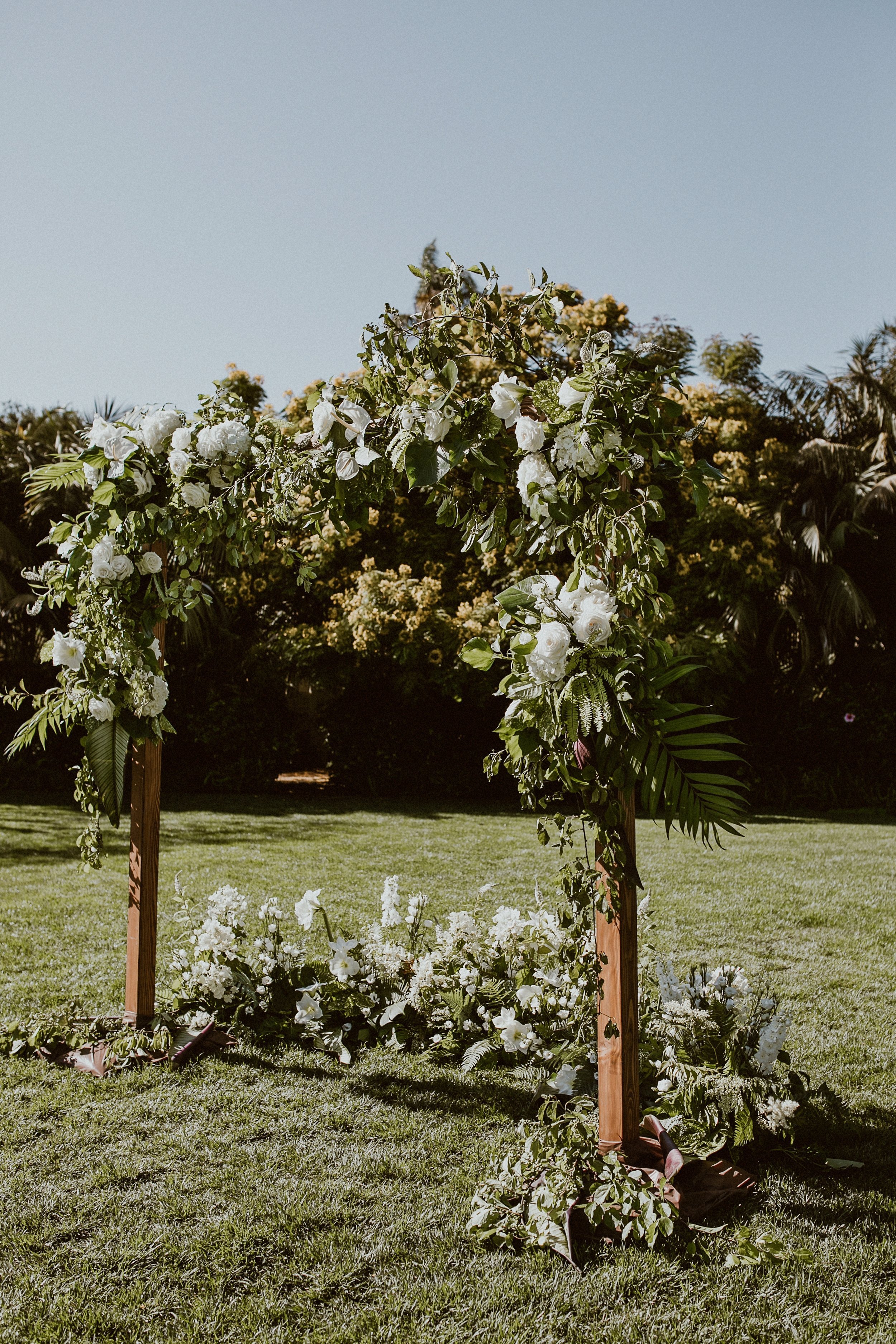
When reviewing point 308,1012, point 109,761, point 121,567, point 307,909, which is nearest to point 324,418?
point 121,567

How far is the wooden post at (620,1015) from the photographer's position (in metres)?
2.54

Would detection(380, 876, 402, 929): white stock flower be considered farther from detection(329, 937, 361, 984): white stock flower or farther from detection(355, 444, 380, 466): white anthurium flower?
detection(355, 444, 380, 466): white anthurium flower

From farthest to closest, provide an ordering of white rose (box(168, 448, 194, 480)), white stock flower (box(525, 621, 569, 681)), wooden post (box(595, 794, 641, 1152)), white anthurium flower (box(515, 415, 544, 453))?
white rose (box(168, 448, 194, 480))
wooden post (box(595, 794, 641, 1152))
white anthurium flower (box(515, 415, 544, 453))
white stock flower (box(525, 621, 569, 681))

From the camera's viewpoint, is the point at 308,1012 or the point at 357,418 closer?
the point at 357,418

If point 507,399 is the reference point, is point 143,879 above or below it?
below

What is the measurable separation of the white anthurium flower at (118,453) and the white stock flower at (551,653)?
1.97 metres

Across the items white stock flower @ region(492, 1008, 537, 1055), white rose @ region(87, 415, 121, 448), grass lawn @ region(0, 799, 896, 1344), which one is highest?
white rose @ region(87, 415, 121, 448)

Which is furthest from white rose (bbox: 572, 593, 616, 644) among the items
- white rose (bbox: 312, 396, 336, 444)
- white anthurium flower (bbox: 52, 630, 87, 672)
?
white anthurium flower (bbox: 52, 630, 87, 672)

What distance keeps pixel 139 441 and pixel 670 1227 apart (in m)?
3.17

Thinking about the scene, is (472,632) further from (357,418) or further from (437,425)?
(437,425)

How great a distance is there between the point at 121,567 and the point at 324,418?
3.76 feet

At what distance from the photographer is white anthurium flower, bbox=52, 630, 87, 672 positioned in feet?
11.7

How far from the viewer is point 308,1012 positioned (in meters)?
3.85

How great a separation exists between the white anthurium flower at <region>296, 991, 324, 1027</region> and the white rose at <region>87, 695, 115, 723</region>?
57.8 inches
